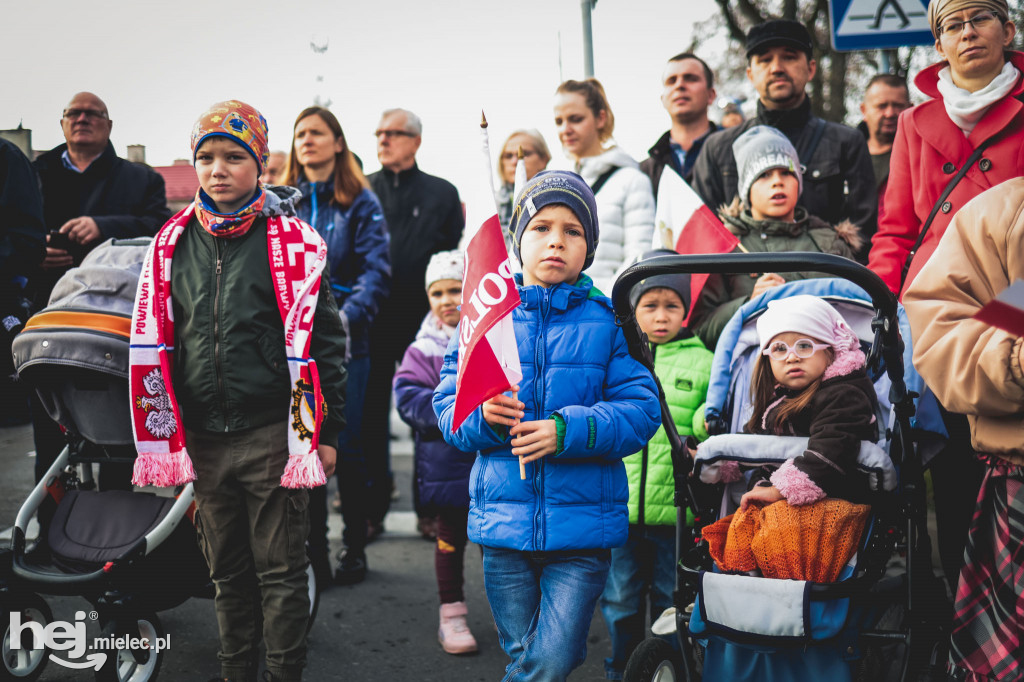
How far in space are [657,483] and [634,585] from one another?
439 millimetres

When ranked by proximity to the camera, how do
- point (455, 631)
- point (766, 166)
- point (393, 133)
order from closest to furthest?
point (766, 166) → point (455, 631) → point (393, 133)

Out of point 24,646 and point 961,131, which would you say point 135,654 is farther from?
point 961,131

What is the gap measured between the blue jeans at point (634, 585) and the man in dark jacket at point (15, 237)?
304 cm

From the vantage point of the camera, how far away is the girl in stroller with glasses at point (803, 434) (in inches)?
108

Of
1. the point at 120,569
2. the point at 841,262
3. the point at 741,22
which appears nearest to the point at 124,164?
the point at 120,569

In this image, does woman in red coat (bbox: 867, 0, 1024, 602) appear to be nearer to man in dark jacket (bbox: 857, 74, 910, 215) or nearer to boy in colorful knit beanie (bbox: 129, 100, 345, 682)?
boy in colorful knit beanie (bbox: 129, 100, 345, 682)

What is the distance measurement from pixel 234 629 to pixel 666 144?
4.02 m

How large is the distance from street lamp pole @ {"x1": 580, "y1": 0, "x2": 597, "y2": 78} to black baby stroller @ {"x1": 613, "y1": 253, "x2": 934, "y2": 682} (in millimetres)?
7396

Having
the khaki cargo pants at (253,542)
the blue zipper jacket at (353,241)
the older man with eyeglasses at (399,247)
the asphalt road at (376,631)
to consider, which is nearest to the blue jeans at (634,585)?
the asphalt road at (376,631)

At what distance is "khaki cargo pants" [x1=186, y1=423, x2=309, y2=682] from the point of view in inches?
135

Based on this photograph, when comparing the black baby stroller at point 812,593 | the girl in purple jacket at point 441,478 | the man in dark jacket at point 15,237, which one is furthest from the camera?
the man in dark jacket at point 15,237

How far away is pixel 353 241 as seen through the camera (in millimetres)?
5254

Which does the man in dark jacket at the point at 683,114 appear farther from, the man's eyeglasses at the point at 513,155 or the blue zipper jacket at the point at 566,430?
the blue zipper jacket at the point at 566,430

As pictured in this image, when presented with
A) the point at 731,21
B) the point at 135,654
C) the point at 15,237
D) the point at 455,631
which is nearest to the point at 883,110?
the point at 455,631
